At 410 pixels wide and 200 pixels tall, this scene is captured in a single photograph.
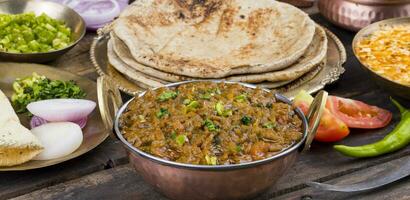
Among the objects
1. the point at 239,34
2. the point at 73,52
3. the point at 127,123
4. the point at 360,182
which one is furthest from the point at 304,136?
Answer: the point at 73,52

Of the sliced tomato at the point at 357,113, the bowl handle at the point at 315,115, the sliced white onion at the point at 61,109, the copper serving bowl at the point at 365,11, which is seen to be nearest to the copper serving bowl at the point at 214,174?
the bowl handle at the point at 315,115

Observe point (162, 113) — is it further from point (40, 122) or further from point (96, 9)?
point (96, 9)

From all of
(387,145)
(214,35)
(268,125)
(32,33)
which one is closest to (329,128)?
(387,145)

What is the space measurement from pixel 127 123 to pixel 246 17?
53.8 inches

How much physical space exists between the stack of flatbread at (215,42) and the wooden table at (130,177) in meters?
0.42

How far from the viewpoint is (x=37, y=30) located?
12.1 feet

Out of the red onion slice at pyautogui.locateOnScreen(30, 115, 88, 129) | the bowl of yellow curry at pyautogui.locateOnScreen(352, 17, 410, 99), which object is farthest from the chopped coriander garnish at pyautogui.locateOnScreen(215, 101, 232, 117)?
the bowl of yellow curry at pyautogui.locateOnScreen(352, 17, 410, 99)

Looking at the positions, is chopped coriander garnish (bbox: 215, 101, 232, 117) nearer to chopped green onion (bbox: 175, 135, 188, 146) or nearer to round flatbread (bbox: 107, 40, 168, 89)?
chopped green onion (bbox: 175, 135, 188, 146)

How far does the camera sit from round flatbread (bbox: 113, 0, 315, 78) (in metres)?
3.17

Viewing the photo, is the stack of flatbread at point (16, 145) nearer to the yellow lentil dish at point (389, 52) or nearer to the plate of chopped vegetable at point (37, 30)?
the plate of chopped vegetable at point (37, 30)

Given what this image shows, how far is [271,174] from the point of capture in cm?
235

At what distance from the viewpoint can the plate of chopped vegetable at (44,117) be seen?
2.66 metres

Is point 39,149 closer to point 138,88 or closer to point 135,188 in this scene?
point 135,188

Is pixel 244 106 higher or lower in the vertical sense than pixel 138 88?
higher
